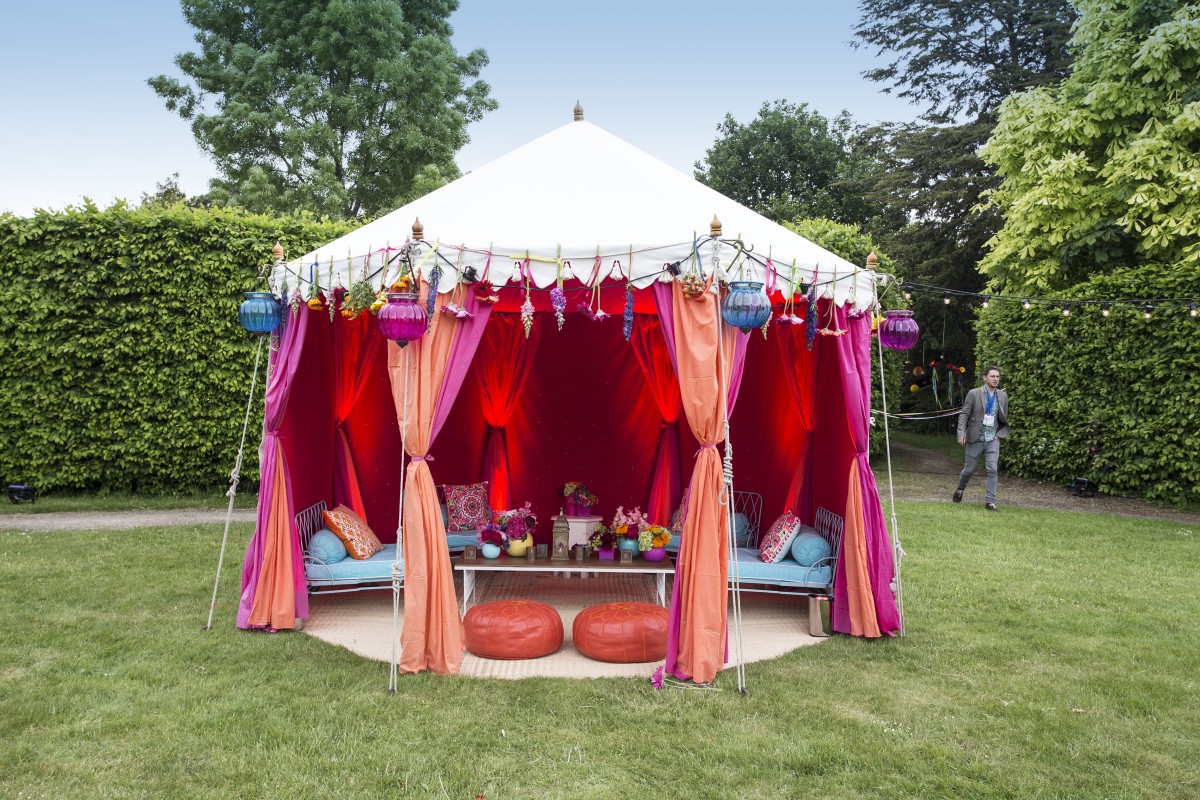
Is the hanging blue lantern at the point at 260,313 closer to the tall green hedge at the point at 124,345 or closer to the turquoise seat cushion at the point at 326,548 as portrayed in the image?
the turquoise seat cushion at the point at 326,548

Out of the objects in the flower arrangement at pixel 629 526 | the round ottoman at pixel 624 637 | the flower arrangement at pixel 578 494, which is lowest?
the round ottoman at pixel 624 637

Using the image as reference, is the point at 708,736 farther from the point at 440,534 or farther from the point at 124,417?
the point at 124,417

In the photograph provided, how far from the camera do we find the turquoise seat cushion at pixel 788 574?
19.2ft

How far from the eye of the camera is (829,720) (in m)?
4.16

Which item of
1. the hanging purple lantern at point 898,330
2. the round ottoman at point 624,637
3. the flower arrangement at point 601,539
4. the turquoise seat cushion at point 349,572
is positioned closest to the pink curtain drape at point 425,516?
the round ottoman at point 624,637

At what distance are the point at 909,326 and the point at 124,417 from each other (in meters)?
8.57

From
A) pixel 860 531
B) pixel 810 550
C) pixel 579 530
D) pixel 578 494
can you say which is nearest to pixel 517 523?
pixel 579 530

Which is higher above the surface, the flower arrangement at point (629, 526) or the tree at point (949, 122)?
the tree at point (949, 122)

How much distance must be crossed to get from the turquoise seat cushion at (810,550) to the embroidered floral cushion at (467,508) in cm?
262

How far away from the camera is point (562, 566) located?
5938mm

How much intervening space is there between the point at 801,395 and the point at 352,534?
3534 mm

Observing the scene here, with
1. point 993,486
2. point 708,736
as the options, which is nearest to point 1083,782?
point 708,736

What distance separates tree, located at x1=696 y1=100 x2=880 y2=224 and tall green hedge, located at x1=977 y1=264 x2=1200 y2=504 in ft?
38.8

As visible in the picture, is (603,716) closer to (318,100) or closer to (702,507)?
(702,507)
